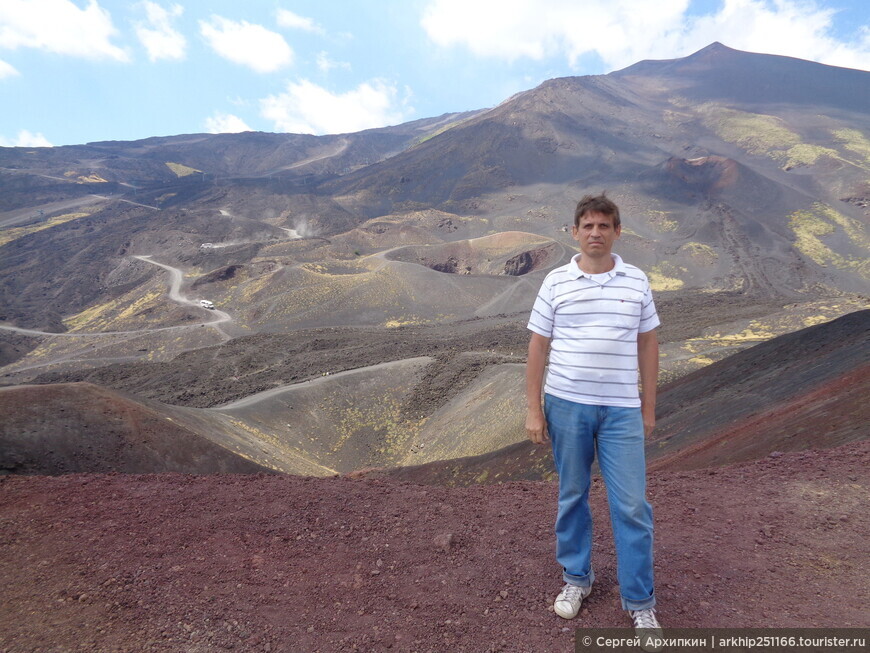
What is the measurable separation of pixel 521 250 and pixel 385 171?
55677 mm

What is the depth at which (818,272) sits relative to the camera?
49.1 m

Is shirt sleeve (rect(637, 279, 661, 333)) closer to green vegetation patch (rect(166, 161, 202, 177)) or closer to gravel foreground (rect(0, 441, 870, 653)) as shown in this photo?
gravel foreground (rect(0, 441, 870, 653))

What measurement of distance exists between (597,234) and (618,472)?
5.01ft

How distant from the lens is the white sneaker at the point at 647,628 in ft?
9.46

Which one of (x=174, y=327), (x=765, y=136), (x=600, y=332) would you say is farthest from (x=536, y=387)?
(x=765, y=136)

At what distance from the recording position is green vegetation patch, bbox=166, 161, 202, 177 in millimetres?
137625

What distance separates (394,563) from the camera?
13.6 feet

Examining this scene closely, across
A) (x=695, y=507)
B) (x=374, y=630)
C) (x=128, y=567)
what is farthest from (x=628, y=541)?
(x=128, y=567)

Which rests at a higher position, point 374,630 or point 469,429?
point 374,630

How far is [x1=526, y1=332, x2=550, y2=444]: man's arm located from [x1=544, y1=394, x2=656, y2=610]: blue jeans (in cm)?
8

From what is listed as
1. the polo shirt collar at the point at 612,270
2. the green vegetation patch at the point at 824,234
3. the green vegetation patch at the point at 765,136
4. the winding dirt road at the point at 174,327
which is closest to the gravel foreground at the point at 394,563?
the polo shirt collar at the point at 612,270

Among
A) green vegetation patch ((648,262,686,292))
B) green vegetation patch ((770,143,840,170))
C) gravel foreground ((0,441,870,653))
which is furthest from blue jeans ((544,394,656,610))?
green vegetation patch ((770,143,840,170))

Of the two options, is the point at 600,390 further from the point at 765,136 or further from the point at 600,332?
the point at 765,136

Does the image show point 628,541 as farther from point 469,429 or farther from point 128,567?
point 469,429
